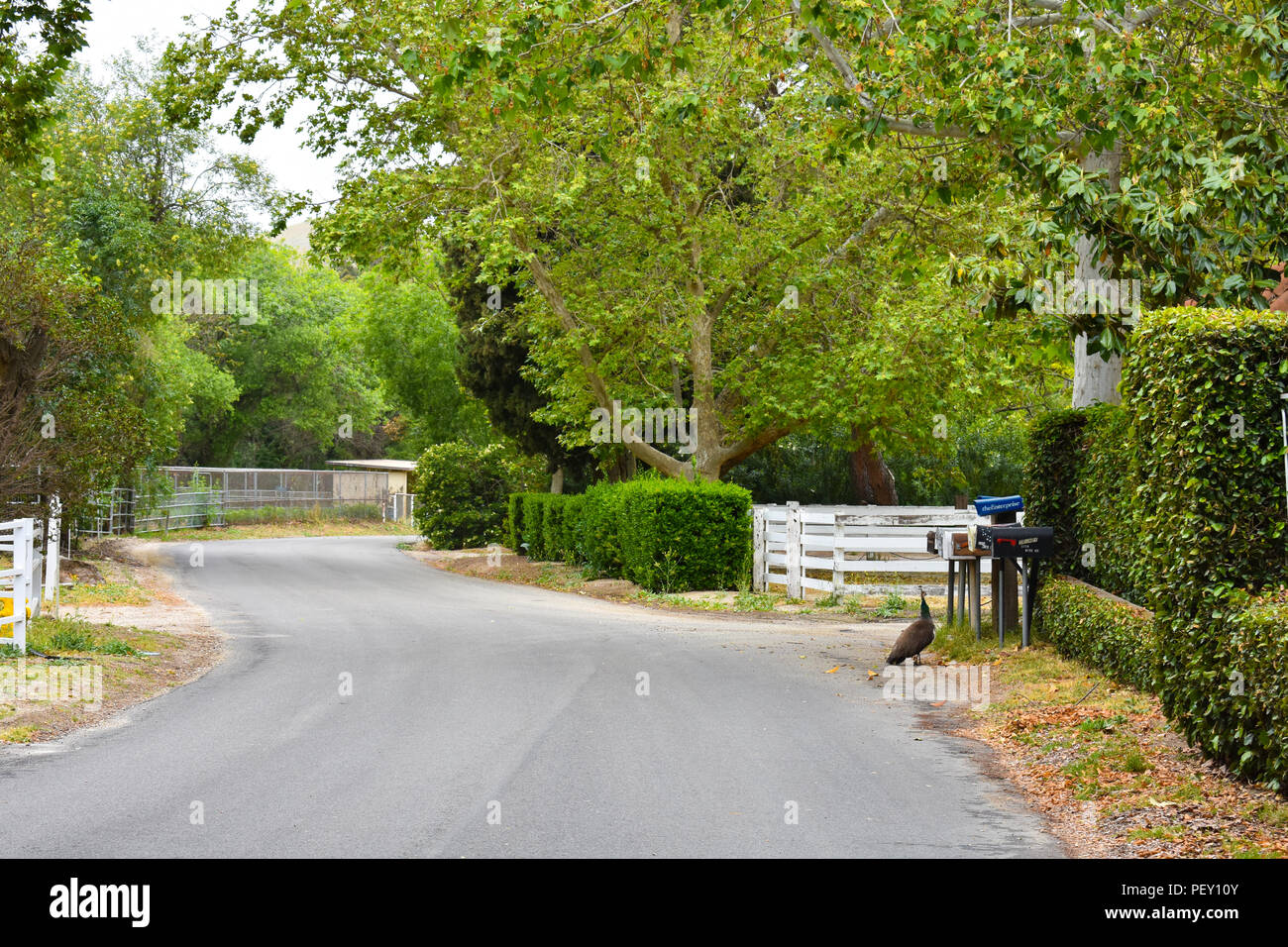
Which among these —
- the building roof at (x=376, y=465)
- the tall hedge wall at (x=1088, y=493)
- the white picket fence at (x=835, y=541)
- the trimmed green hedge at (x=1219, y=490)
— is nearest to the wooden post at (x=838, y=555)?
the white picket fence at (x=835, y=541)

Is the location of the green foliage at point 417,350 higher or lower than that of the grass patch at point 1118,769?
higher

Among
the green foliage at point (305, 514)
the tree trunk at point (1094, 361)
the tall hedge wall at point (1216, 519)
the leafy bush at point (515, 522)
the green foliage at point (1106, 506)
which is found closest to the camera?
the tall hedge wall at point (1216, 519)

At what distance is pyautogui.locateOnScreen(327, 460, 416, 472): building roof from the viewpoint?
63.8m

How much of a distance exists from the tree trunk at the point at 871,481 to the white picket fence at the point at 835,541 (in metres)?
10.6

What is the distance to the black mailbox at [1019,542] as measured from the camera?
39.8 feet

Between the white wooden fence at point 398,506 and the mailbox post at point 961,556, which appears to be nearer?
the mailbox post at point 961,556

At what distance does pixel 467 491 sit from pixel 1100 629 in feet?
103

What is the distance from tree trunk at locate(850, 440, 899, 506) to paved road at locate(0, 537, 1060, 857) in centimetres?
1820

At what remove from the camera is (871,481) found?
3344cm

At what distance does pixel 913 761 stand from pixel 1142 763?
5.00 ft

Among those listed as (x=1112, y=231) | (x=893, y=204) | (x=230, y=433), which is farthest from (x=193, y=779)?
(x=230, y=433)

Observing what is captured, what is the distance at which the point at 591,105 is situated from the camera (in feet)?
72.8

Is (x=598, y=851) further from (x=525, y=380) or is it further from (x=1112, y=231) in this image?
(x=525, y=380)

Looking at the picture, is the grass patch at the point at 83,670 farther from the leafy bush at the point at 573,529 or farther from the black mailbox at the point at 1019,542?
the leafy bush at the point at 573,529
